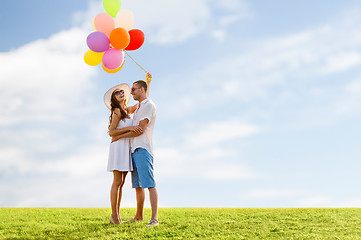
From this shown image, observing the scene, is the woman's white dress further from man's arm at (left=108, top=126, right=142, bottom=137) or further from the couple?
man's arm at (left=108, top=126, right=142, bottom=137)

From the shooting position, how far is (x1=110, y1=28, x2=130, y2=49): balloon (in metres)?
7.91

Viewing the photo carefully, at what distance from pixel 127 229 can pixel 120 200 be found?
79 cm

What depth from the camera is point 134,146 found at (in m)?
7.68

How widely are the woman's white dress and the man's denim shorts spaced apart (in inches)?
5.4

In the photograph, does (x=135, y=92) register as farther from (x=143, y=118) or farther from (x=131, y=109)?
(x=143, y=118)

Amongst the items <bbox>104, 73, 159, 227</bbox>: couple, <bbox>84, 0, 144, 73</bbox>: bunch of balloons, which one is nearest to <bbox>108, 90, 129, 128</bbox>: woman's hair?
<bbox>104, 73, 159, 227</bbox>: couple

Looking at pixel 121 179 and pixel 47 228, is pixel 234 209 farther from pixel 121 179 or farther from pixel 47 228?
pixel 47 228

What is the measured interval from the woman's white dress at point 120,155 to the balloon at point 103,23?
6.58 ft

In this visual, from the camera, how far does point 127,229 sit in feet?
24.1

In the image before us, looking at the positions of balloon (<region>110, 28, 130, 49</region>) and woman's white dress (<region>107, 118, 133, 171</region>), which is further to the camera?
balloon (<region>110, 28, 130, 49</region>)

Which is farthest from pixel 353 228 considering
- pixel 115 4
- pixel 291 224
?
pixel 115 4

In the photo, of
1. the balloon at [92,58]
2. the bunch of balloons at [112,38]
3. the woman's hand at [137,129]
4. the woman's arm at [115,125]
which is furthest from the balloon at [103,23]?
the woman's hand at [137,129]

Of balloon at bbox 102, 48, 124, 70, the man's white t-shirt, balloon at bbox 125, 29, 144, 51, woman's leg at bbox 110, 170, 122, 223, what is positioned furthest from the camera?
balloon at bbox 125, 29, 144, 51

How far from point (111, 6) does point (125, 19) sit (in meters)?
0.41
